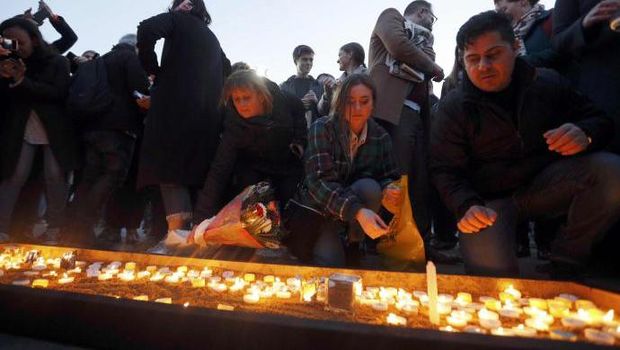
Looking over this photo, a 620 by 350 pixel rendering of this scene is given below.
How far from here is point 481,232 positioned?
2.22 meters

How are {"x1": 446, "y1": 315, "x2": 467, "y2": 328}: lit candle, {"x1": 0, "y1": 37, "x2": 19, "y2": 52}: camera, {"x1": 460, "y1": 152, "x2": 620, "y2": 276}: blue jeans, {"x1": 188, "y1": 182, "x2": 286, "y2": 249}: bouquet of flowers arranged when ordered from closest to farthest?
1. {"x1": 446, "y1": 315, "x2": 467, "y2": 328}: lit candle
2. {"x1": 460, "y1": 152, "x2": 620, "y2": 276}: blue jeans
3. {"x1": 188, "y1": 182, "x2": 286, "y2": 249}: bouquet of flowers
4. {"x1": 0, "y1": 37, "x2": 19, "y2": 52}: camera

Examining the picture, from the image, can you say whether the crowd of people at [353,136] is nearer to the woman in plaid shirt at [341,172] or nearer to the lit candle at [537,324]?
the woman in plaid shirt at [341,172]

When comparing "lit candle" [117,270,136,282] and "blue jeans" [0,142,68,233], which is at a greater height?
"blue jeans" [0,142,68,233]

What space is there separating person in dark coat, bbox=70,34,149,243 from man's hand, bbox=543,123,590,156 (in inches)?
121

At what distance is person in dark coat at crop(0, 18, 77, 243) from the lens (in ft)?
10.5

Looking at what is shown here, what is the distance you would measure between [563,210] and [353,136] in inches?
51.1

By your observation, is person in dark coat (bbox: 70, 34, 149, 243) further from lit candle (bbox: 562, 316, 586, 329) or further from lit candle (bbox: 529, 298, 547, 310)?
lit candle (bbox: 562, 316, 586, 329)

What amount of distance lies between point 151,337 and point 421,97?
2.67m

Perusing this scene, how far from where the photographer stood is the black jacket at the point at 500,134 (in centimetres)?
214

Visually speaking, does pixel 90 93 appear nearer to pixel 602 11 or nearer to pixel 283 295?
pixel 283 295

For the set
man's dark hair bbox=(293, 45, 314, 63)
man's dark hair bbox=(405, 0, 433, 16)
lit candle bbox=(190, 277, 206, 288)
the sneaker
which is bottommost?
lit candle bbox=(190, 277, 206, 288)

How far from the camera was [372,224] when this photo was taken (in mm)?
2105

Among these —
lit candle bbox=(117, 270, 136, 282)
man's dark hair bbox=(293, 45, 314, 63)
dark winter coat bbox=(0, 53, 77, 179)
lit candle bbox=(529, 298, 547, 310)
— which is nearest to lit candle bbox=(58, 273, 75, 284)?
lit candle bbox=(117, 270, 136, 282)

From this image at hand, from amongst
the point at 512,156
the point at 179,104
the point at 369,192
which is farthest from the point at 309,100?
the point at 512,156
